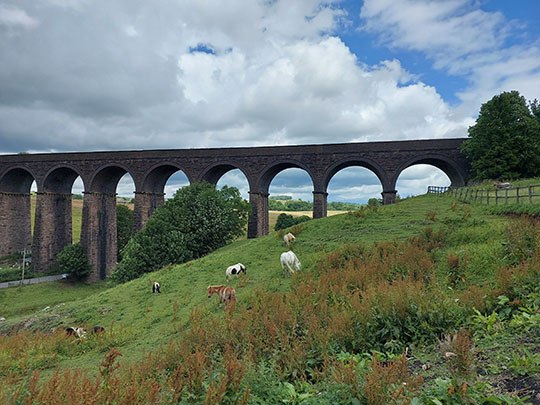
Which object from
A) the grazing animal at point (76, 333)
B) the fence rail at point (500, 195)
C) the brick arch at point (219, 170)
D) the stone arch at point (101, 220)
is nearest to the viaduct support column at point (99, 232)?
the stone arch at point (101, 220)

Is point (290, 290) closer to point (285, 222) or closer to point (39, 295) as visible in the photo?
point (39, 295)

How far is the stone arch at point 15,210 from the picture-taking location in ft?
140

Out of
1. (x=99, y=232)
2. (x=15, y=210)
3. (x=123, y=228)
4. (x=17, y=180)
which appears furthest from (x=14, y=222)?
(x=99, y=232)

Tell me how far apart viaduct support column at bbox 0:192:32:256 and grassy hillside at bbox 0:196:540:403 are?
116 feet

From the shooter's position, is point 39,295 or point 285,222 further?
point 285,222

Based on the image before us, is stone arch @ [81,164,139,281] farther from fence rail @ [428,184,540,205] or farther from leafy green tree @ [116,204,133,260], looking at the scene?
fence rail @ [428,184,540,205]

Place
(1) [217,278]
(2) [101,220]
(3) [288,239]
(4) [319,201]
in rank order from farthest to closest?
(2) [101,220]
(4) [319,201]
(3) [288,239]
(1) [217,278]

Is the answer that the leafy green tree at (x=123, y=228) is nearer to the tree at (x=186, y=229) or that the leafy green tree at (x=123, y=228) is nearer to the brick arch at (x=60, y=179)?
the brick arch at (x=60, y=179)

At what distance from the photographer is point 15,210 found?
145 feet

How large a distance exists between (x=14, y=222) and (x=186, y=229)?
31764 millimetres

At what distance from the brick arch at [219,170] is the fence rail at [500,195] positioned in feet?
68.1

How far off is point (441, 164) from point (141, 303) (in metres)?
32.1

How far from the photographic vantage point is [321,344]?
525 centimetres

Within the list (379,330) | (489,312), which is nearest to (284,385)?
(379,330)
